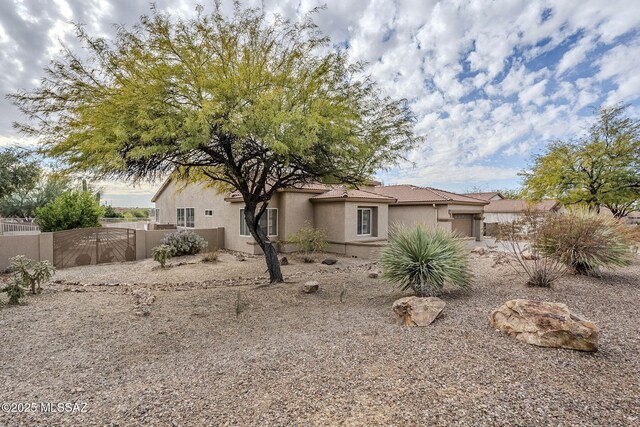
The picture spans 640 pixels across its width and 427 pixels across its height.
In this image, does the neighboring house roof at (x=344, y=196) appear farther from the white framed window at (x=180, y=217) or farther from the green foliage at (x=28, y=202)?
the green foliage at (x=28, y=202)

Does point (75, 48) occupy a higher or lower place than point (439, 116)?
lower

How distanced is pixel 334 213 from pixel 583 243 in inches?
405

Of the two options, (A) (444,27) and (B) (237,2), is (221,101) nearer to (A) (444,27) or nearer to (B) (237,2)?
(B) (237,2)

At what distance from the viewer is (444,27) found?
11125 mm

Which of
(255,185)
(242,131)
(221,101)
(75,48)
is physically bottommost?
(255,185)

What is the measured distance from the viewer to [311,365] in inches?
169

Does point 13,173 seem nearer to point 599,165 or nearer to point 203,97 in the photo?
point 203,97

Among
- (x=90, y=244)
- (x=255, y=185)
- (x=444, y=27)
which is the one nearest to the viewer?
(x=255, y=185)

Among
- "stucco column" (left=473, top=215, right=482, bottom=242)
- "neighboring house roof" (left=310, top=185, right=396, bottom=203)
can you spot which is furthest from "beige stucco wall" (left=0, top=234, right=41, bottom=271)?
"stucco column" (left=473, top=215, right=482, bottom=242)

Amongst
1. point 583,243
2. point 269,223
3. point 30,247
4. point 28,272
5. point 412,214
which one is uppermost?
point 412,214

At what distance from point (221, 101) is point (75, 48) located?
364 centimetres

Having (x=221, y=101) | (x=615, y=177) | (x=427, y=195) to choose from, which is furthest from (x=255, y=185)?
(x=615, y=177)

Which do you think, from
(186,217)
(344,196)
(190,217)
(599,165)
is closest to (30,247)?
(190,217)

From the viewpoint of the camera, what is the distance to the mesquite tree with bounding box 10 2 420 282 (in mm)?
6789
